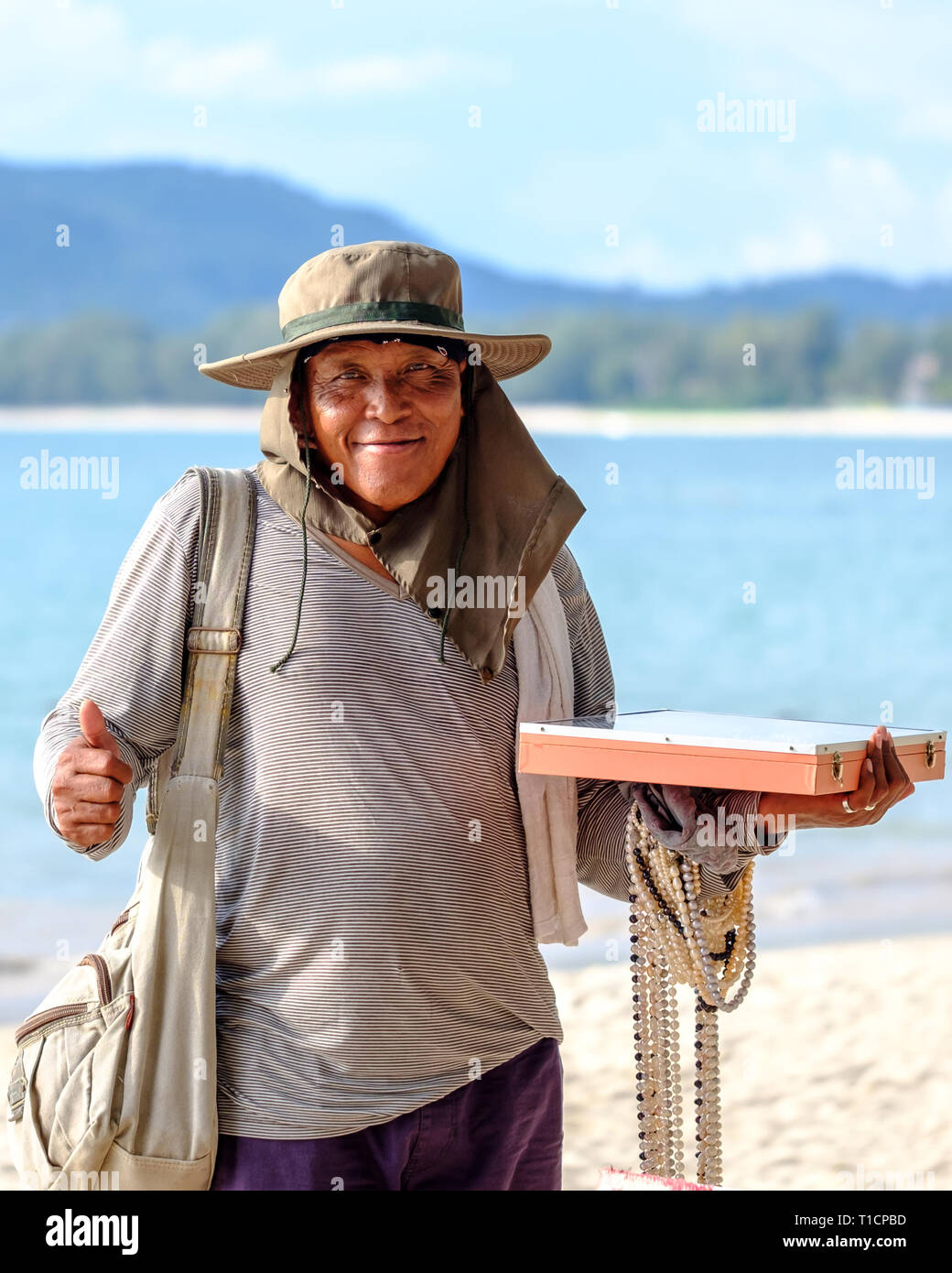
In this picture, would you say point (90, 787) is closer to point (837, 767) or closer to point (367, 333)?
point (367, 333)

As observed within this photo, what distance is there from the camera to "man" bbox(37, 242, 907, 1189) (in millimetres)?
1940

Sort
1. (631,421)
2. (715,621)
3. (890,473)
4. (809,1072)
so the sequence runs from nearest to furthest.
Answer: (809,1072) → (715,621) → (890,473) → (631,421)

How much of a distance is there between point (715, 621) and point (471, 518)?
19776 millimetres

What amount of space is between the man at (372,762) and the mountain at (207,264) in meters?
61.4


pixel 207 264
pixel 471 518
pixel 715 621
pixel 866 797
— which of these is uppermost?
pixel 207 264

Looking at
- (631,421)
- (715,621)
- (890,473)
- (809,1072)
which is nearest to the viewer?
(809,1072)

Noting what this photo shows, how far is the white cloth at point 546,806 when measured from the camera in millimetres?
2115

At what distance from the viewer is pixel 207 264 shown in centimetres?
7119

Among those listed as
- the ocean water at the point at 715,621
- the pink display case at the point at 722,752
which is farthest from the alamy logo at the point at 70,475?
the pink display case at the point at 722,752

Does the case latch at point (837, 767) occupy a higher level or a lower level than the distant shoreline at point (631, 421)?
lower

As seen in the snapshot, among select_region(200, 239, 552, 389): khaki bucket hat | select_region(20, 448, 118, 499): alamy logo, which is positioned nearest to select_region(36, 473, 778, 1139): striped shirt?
select_region(200, 239, 552, 389): khaki bucket hat
